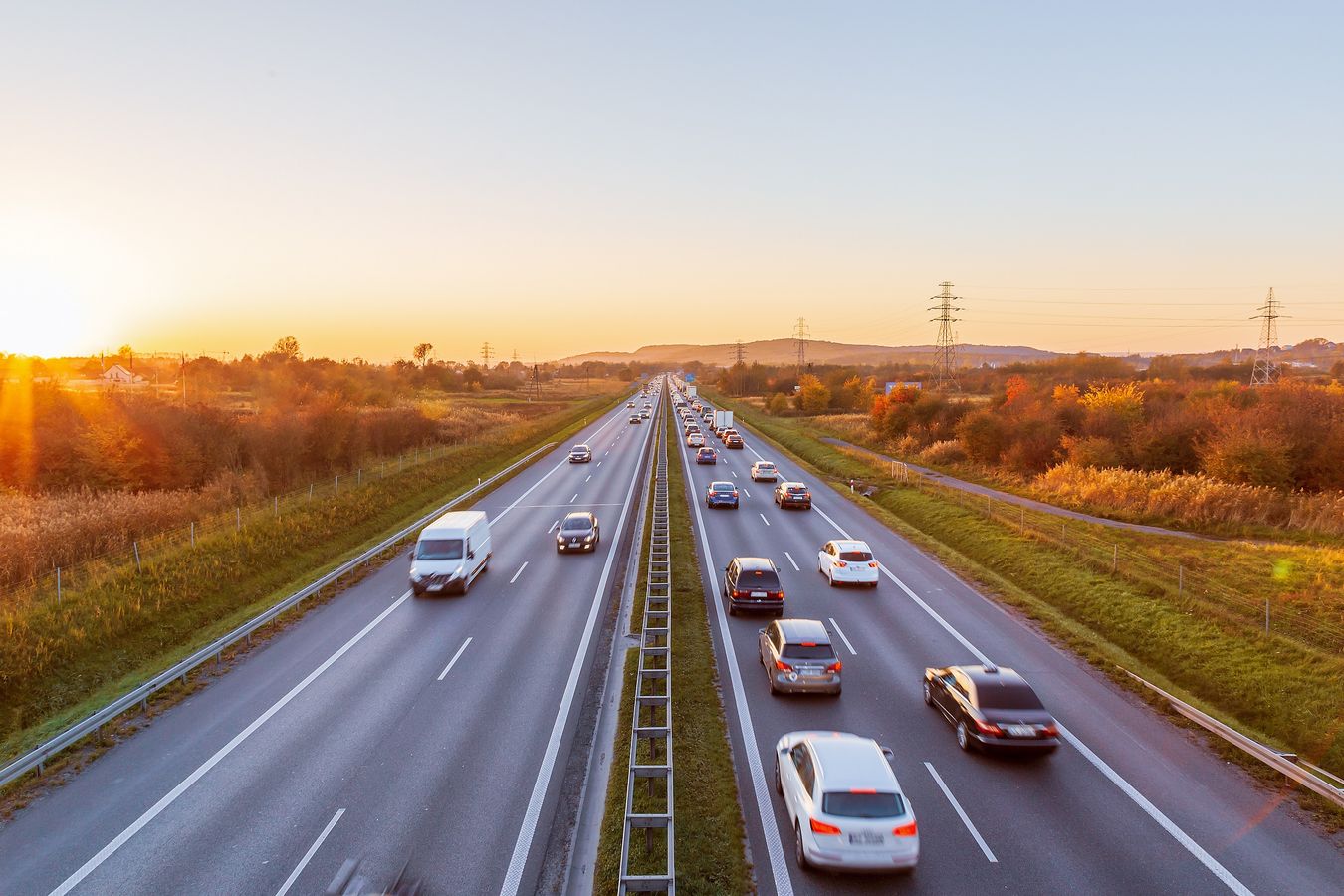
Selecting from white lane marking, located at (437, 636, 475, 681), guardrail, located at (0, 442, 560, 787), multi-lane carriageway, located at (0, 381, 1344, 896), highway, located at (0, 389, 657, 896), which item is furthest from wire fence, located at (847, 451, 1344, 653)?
guardrail, located at (0, 442, 560, 787)

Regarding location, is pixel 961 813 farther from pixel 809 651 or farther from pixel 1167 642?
pixel 1167 642

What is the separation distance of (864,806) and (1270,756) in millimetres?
8794

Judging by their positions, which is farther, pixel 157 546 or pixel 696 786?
pixel 157 546

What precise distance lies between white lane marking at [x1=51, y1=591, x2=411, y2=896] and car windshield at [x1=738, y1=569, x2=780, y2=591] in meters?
10.8

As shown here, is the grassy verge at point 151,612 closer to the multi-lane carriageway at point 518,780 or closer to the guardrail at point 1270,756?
the multi-lane carriageway at point 518,780

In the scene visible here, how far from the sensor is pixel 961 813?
1110 centimetres

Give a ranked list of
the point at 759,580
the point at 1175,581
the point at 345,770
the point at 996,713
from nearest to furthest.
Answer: the point at 345,770 → the point at 996,713 → the point at 759,580 → the point at 1175,581

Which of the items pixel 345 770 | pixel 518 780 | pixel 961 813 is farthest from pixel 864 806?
pixel 345 770

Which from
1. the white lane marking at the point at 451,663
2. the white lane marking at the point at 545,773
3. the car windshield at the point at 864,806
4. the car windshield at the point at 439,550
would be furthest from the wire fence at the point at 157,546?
the car windshield at the point at 864,806

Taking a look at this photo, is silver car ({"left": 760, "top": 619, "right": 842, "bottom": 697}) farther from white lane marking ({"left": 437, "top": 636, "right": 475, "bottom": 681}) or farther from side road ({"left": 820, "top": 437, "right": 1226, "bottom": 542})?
side road ({"left": 820, "top": 437, "right": 1226, "bottom": 542})

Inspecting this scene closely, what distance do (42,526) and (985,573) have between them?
110ft

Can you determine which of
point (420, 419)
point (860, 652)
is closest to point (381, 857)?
point (860, 652)

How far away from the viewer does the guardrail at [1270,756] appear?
11.4 m

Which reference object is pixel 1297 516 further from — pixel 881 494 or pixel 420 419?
pixel 420 419
